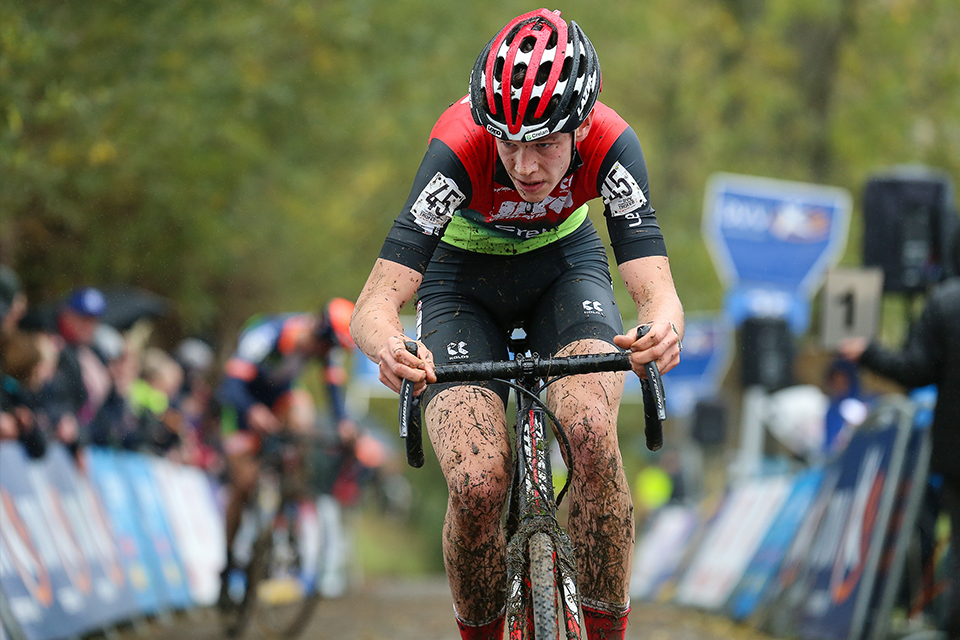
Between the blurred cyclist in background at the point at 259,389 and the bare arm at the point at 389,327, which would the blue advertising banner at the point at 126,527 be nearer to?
the blurred cyclist in background at the point at 259,389

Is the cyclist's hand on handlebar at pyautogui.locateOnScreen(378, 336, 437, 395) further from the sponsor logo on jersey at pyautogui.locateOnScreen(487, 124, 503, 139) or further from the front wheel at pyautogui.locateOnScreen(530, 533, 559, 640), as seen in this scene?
the sponsor logo on jersey at pyautogui.locateOnScreen(487, 124, 503, 139)

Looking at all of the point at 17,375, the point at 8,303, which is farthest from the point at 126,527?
the point at 8,303

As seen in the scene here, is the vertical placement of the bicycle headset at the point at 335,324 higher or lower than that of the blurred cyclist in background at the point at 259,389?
higher

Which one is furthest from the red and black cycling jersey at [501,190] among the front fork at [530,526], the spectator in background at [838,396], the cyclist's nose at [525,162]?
the spectator in background at [838,396]

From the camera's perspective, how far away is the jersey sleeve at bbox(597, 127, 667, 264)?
420cm

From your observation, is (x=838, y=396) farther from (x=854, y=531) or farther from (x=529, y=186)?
(x=529, y=186)

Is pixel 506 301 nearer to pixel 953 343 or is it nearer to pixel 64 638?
pixel 953 343

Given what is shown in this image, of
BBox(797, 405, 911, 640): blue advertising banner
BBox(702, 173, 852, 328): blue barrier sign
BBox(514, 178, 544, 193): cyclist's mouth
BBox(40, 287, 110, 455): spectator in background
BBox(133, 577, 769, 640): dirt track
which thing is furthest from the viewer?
BBox(702, 173, 852, 328): blue barrier sign

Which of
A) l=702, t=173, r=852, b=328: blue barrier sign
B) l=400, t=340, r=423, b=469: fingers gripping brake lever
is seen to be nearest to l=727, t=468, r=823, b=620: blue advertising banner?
l=702, t=173, r=852, b=328: blue barrier sign

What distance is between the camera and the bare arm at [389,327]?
3.70 metres

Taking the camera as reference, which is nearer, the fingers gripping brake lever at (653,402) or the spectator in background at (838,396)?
the fingers gripping brake lever at (653,402)

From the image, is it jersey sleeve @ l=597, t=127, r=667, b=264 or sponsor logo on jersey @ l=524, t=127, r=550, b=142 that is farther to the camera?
jersey sleeve @ l=597, t=127, r=667, b=264

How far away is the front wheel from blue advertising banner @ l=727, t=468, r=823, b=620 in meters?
5.63

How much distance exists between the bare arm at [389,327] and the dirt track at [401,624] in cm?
577
